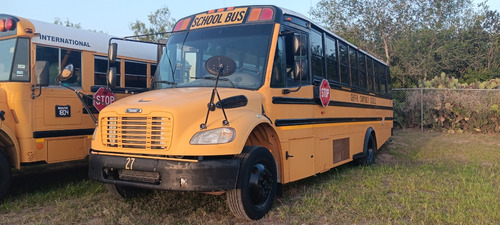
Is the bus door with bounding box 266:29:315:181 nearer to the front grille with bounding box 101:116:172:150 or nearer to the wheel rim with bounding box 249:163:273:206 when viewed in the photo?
the wheel rim with bounding box 249:163:273:206

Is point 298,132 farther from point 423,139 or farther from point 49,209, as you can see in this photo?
point 423,139

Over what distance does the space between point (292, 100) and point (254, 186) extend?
1436 millimetres

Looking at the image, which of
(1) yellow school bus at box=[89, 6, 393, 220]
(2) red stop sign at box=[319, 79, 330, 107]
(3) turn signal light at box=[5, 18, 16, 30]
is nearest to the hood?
(1) yellow school bus at box=[89, 6, 393, 220]

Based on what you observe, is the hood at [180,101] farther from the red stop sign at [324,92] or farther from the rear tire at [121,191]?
the red stop sign at [324,92]

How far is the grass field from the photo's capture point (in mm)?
4500

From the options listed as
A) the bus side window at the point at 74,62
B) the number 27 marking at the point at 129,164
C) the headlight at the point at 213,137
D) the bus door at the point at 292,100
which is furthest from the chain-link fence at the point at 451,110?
the number 27 marking at the point at 129,164

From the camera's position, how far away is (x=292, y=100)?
526 cm

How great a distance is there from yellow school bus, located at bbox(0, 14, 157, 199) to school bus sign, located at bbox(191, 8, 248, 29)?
1.79 meters

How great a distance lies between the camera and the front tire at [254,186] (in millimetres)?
4133

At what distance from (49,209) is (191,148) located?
235cm

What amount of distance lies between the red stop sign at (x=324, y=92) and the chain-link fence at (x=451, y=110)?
34.7 feet

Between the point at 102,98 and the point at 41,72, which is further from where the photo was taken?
the point at 102,98

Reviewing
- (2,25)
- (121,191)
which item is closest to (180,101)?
(121,191)

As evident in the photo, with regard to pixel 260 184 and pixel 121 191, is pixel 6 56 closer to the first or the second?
pixel 121 191
